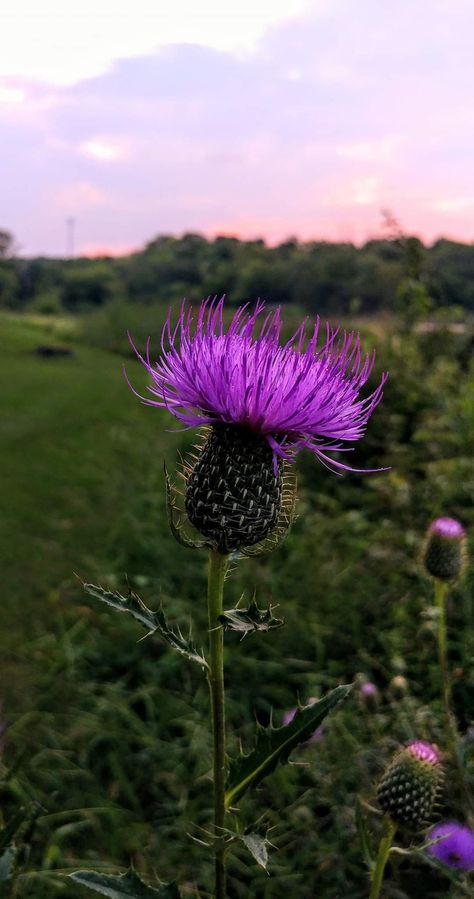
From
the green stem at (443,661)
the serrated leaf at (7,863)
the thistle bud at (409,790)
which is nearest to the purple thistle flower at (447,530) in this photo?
the green stem at (443,661)

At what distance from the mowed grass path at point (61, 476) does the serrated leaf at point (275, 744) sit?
3.06m

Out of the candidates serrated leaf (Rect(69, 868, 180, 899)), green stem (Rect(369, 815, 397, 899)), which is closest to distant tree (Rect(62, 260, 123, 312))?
green stem (Rect(369, 815, 397, 899))

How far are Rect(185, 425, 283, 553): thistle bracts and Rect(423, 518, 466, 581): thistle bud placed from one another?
107 centimetres

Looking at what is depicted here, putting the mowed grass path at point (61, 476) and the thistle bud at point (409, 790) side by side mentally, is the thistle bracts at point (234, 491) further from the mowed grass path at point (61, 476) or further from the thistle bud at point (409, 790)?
the mowed grass path at point (61, 476)

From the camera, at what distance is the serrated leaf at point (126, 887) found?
1309mm

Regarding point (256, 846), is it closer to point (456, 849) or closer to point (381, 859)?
point (381, 859)

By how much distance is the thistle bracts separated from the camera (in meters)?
1.46

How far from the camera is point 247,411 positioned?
1.42 meters

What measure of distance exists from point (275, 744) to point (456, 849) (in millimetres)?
750

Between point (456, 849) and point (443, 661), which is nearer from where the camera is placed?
point (456, 849)

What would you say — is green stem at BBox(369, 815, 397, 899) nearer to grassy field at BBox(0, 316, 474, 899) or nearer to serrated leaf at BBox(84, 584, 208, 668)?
grassy field at BBox(0, 316, 474, 899)

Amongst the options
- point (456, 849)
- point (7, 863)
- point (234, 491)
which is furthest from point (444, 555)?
point (7, 863)

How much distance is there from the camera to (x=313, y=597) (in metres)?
4.05

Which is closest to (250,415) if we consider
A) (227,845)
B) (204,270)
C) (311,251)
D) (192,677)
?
(227,845)
